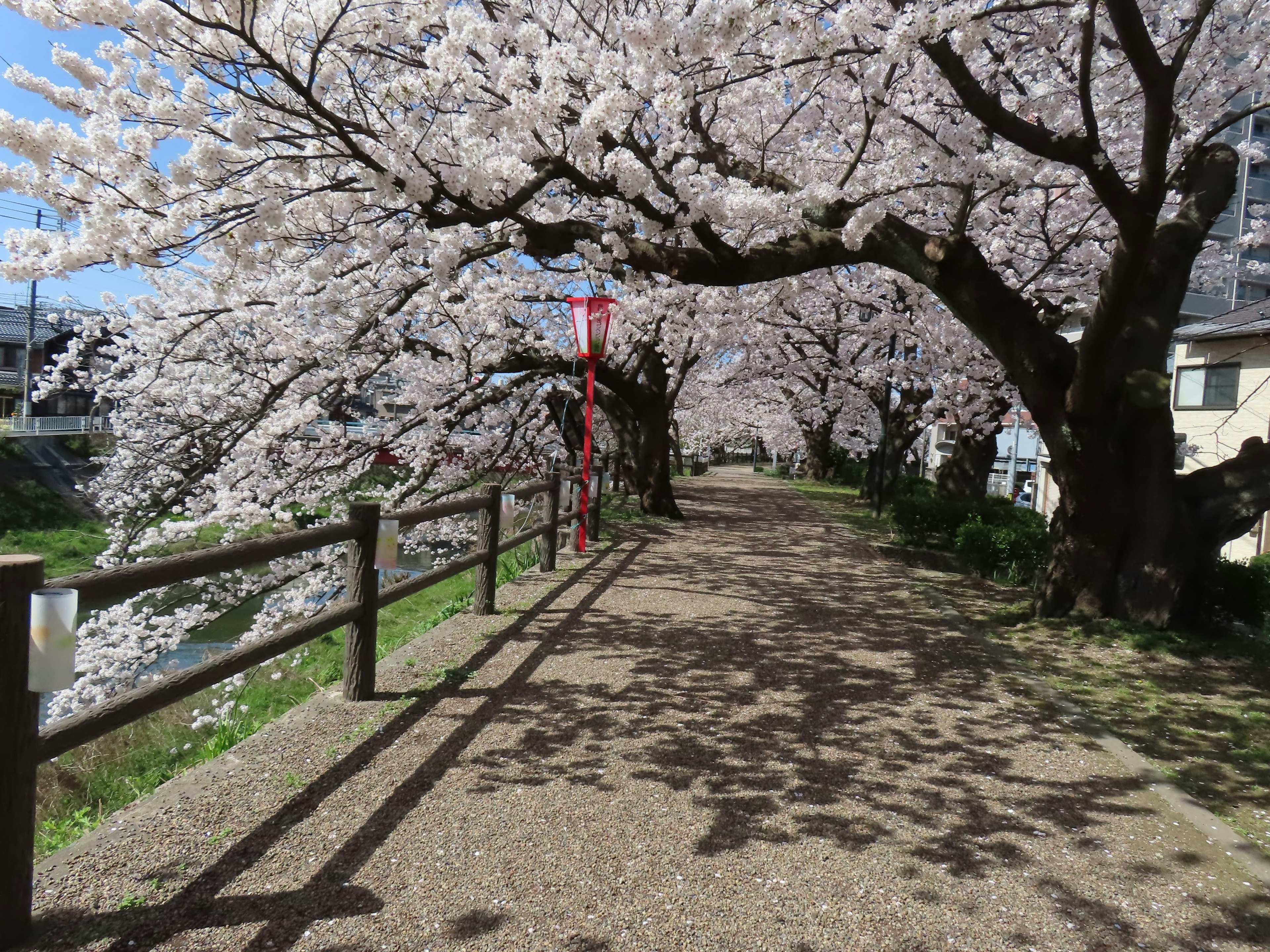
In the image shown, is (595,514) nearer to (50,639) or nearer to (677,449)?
(50,639)

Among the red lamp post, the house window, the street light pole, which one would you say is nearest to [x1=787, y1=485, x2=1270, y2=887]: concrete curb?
the street light pole

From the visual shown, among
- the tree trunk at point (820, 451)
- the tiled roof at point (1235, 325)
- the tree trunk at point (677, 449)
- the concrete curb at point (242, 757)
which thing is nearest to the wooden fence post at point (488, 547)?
the concrete curb at point (242, 757)

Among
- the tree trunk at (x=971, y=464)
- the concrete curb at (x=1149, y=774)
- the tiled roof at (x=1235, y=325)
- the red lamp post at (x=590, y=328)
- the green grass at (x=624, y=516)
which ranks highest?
the tiled roof at (x=1235, y=325)

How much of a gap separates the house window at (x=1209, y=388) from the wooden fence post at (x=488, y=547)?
1908 centimetres

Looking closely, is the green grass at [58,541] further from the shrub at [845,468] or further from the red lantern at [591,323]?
the shrub at [845,468]

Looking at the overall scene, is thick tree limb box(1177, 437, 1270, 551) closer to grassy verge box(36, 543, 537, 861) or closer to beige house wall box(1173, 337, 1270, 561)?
grassy verge box(36, 543, 537, 861)

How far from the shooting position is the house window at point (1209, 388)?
66.2ft

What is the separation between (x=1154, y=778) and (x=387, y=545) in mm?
4604

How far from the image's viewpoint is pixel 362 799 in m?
3.69

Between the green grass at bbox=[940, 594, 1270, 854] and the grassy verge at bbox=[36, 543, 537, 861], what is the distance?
4618 mm

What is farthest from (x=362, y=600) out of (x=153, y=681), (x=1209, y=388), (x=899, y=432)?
(x=1209, y=388)

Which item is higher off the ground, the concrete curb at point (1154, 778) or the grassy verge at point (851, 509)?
the grassy verge at point (851, 509)

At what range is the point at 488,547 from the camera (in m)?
7.21

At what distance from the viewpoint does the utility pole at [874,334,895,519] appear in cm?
1878
